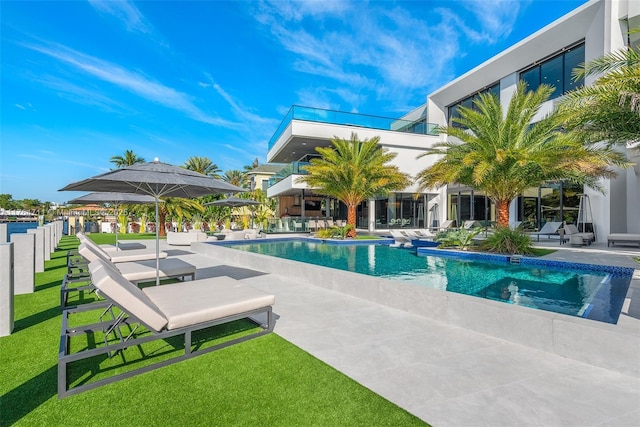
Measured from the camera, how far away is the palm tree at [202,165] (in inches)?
1379

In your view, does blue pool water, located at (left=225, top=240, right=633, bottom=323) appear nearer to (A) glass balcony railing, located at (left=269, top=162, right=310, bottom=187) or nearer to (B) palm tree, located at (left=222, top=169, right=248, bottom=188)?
(A) glass balcony railing, located at (left=269, top=162, right=310, bottom=187)

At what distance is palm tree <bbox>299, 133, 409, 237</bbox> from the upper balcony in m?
3.10

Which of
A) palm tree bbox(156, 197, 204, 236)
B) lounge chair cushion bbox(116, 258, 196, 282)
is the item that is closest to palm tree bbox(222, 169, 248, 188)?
palm tree bbox(156, 197, 204, 236)

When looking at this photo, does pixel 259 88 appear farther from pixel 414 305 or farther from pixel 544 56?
pixel 414 305

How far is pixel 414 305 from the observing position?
5.43m

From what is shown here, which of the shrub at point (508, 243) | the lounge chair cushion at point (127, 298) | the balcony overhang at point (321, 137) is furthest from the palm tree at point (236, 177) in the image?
the lounge chair cushion at point (127, 298)

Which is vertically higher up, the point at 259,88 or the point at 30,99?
the point at 259,88

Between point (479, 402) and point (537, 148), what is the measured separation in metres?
12.7

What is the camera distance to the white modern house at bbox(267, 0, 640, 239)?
15.2 meters

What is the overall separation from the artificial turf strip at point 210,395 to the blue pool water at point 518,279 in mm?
4354

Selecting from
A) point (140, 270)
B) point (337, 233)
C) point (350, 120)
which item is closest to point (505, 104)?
point (350, 120)

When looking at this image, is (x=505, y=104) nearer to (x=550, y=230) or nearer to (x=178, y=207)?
(x=550, y=230)

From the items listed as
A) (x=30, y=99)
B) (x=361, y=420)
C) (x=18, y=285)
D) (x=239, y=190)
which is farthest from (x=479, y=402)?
(x=30, y=99)

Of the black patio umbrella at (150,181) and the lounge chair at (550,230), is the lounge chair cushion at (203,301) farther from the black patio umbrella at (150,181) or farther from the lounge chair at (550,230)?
the lounge chair at (550,230)
